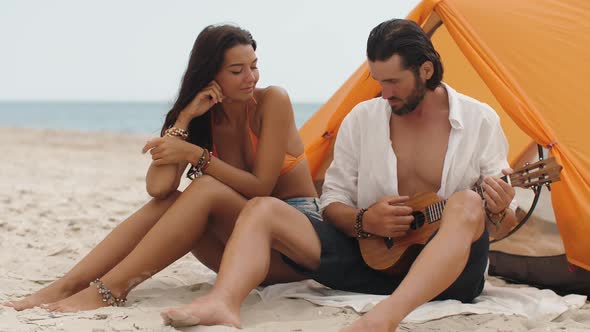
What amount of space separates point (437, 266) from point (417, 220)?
316 mm

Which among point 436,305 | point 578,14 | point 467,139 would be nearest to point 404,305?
point 436,305

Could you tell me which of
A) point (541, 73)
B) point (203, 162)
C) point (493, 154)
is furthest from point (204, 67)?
point (541, 73)

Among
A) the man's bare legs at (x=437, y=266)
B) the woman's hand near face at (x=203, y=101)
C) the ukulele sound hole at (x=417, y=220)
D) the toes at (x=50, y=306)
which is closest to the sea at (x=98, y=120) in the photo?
the woman's hand near face at (x=203, y=101)

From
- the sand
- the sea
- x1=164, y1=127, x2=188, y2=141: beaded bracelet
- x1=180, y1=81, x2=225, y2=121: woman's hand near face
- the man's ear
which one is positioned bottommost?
the sea

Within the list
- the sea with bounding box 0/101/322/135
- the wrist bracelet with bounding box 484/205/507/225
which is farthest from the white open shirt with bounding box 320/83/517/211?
the sea with bounding box 0/101/322/135

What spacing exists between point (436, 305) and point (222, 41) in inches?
49.6

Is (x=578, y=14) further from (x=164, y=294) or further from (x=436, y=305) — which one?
(x=164, y=294)

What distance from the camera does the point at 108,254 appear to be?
9.46ft

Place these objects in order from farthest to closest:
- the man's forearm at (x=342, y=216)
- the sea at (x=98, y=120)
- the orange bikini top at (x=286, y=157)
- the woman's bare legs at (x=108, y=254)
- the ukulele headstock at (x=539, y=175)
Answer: the sea at (x=98, y=120) → the orange bikini top at (x=286, y=157) → the woman's bare legs at (x=108, y=254) → the man's forearm at (x=342, y=216) → the ukulele headstock at (x=539, y=175)

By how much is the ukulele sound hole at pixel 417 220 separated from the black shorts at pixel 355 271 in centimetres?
20

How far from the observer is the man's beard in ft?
8.81

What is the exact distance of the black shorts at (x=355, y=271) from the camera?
106 inches

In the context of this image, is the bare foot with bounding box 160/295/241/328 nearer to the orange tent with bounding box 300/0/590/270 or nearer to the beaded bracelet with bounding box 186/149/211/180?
the beaded bracelet with bounding box 186/149/211/180

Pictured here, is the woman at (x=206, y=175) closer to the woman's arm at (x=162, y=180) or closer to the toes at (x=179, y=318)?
the woman's arm at (x=162, y=180)
